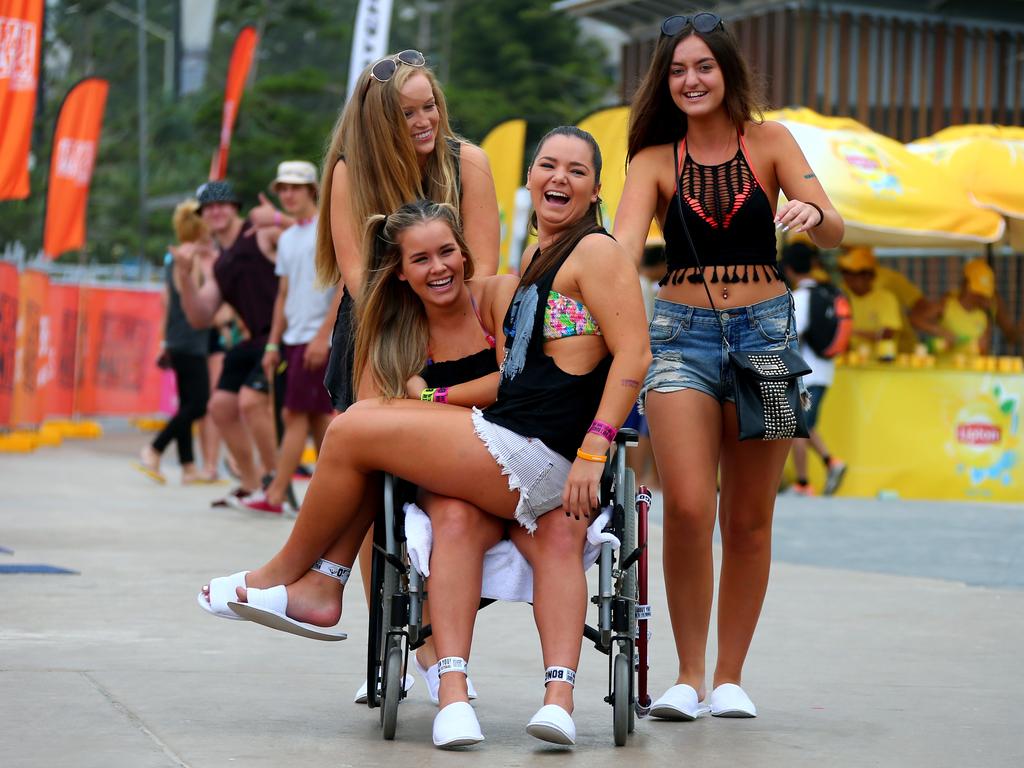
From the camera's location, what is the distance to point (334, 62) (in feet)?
228

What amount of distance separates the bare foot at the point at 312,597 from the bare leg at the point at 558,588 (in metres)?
0.51

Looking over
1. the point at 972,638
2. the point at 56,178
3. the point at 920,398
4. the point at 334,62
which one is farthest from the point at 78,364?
the point at 334,62

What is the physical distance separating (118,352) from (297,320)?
11.6 metres

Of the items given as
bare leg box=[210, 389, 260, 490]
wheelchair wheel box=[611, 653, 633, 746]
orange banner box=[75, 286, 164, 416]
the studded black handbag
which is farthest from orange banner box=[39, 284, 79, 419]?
wheelchair wheel box=[611, 653, 633, 746]

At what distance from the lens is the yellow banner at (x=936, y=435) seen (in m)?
12.6

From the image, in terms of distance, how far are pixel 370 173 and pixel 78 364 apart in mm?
14678

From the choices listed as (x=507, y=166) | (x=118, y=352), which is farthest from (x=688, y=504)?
(x=118, y=352)

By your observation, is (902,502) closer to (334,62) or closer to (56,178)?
(56,178)

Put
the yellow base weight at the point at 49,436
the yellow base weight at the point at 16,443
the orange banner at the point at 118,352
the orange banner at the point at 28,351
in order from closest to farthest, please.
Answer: the yellow base weight at the point at 16,443, the orange banner at the point at 28,351, the yellow base weight at the point at 49,436, the orange banner at the point at 118,352

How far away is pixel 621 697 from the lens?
13.5 feet

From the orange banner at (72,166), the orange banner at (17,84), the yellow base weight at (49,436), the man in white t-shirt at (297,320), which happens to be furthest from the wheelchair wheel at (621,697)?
the orange banner at (72,166)

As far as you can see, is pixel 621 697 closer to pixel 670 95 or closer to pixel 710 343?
pixel 710 343

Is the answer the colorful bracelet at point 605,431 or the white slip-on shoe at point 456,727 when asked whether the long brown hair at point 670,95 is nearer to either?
the colorful bracelet at point 605,431

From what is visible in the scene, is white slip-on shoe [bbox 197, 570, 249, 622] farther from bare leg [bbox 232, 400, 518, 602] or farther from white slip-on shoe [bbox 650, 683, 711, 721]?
white slip-on shoe [bbox 650, 683, 711, 721]
